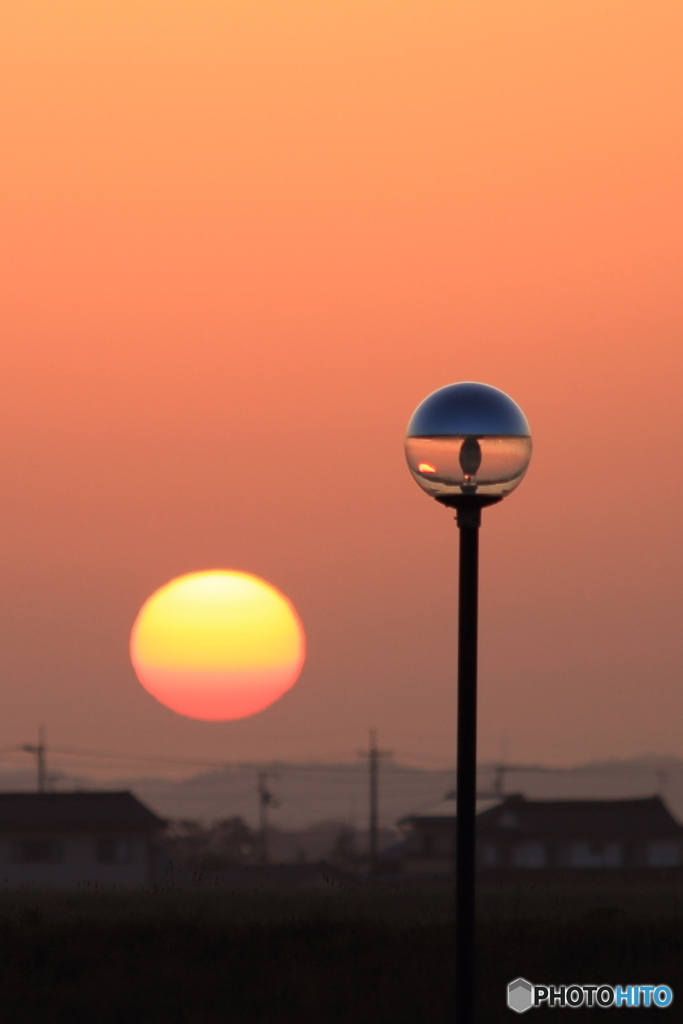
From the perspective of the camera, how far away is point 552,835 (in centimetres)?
9244

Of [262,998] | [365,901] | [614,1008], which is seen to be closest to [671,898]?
[365,901]

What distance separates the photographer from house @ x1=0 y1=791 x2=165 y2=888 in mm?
76000

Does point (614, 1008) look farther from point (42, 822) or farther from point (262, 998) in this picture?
point (42, 822)

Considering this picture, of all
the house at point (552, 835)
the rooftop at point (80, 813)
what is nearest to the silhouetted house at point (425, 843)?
the house at point (552, 835)

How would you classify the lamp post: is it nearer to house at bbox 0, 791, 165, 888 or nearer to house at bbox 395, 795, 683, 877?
house at bbox 0, 791, 165, 888

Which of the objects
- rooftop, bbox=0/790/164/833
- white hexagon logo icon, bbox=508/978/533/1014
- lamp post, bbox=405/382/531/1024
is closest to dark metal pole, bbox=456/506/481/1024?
lamp post, bbox=405/382/531/1024

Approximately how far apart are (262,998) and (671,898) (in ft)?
28.8

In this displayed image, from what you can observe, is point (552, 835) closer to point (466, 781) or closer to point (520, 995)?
point (520, 995)

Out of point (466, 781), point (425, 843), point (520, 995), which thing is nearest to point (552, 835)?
point (425, 843)

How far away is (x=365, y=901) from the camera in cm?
2205

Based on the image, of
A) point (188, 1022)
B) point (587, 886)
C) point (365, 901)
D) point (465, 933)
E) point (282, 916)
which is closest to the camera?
point (465, 933)

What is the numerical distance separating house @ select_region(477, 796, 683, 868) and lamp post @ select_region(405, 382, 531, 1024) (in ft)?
267

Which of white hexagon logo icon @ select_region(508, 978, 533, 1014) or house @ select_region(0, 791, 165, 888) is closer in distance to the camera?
white hexagon logo icon @ select_region(508, 978, 533, 1014)

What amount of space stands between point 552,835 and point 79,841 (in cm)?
3190
